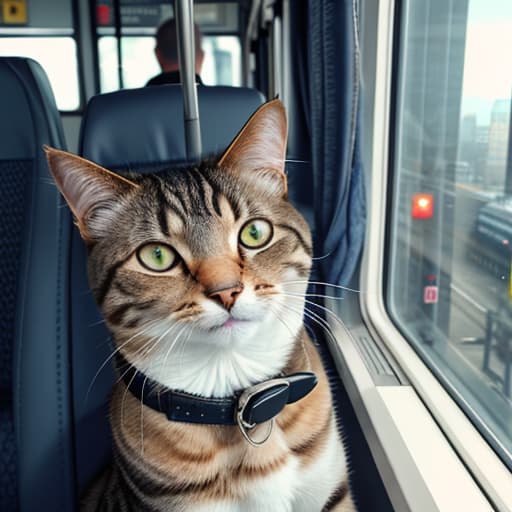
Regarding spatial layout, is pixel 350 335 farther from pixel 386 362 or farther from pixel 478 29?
pixel 478 29

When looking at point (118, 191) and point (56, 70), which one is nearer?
point (118, 191)

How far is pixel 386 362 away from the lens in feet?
3.90

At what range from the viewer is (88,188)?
768 mm

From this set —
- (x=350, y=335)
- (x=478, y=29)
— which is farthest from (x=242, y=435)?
(x=478, y=29)

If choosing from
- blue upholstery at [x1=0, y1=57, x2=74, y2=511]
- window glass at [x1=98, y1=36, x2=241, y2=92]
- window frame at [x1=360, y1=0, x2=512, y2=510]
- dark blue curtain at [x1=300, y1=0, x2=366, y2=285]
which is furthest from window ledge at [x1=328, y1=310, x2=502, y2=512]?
window glass at [x1=98, y1=36, x2=241, y2=92]

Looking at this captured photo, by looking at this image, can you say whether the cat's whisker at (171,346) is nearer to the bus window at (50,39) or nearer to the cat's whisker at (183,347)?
the cat's whisker at (183,347)

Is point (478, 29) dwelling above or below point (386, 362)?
above

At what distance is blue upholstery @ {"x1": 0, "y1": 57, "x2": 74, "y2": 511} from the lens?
3.16ft

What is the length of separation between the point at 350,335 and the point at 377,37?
72 cm

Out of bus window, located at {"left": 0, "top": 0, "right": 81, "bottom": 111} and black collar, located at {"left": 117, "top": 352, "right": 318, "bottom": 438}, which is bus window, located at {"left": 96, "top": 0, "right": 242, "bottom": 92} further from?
black collar, located at {"left": 117, "top": 352, "right": 318, "bottom": 438}

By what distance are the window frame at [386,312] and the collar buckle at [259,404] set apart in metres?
0.27

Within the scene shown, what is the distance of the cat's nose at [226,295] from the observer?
0.67m

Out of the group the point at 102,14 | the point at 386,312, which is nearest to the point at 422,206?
the point at 386,312

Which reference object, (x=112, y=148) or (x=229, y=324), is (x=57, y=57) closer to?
(x=112, y=148)
